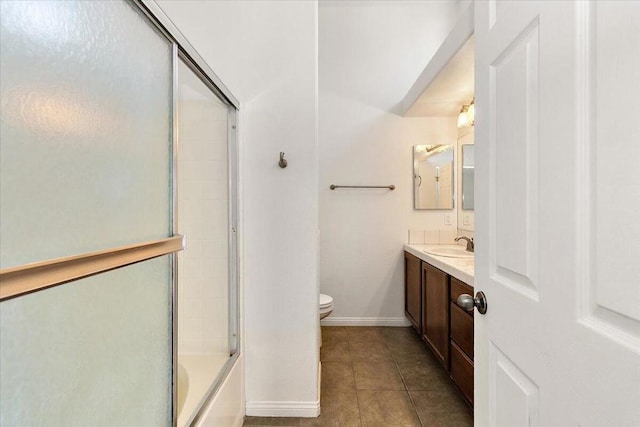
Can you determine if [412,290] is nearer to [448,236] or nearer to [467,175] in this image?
[448,236]

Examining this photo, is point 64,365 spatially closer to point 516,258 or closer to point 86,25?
point 86,25

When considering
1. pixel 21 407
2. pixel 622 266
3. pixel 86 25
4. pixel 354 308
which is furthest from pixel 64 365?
pixel 354 308

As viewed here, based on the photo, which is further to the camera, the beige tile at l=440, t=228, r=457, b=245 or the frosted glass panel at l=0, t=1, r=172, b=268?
the beige tile at l=440, t=228, r=457, b=245

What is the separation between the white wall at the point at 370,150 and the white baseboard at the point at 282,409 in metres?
1.37

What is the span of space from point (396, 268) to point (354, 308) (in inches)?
22.5

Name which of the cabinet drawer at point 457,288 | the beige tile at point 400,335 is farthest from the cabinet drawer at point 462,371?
the beige tile at point 400,335

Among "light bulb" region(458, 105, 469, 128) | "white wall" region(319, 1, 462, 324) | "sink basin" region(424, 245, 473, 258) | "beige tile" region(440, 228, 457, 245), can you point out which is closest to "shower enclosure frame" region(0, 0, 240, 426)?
"white wall" region(319, 1, 462, 324)

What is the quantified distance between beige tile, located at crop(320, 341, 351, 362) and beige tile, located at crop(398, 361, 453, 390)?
41 cm

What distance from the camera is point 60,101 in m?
0.55

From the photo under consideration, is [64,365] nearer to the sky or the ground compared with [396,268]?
nearer to the sky

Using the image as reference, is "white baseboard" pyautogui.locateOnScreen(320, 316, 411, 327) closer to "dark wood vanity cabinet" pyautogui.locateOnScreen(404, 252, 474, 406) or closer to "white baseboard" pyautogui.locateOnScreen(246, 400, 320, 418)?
"dark wood vanity cabinet" pyautogui.locateOnScreen(404, 252, 474, 406)

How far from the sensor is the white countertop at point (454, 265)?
5.30ft

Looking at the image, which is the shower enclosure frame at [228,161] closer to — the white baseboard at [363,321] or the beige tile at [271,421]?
the beige tile at [271,421]

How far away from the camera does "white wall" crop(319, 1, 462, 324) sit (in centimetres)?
298
